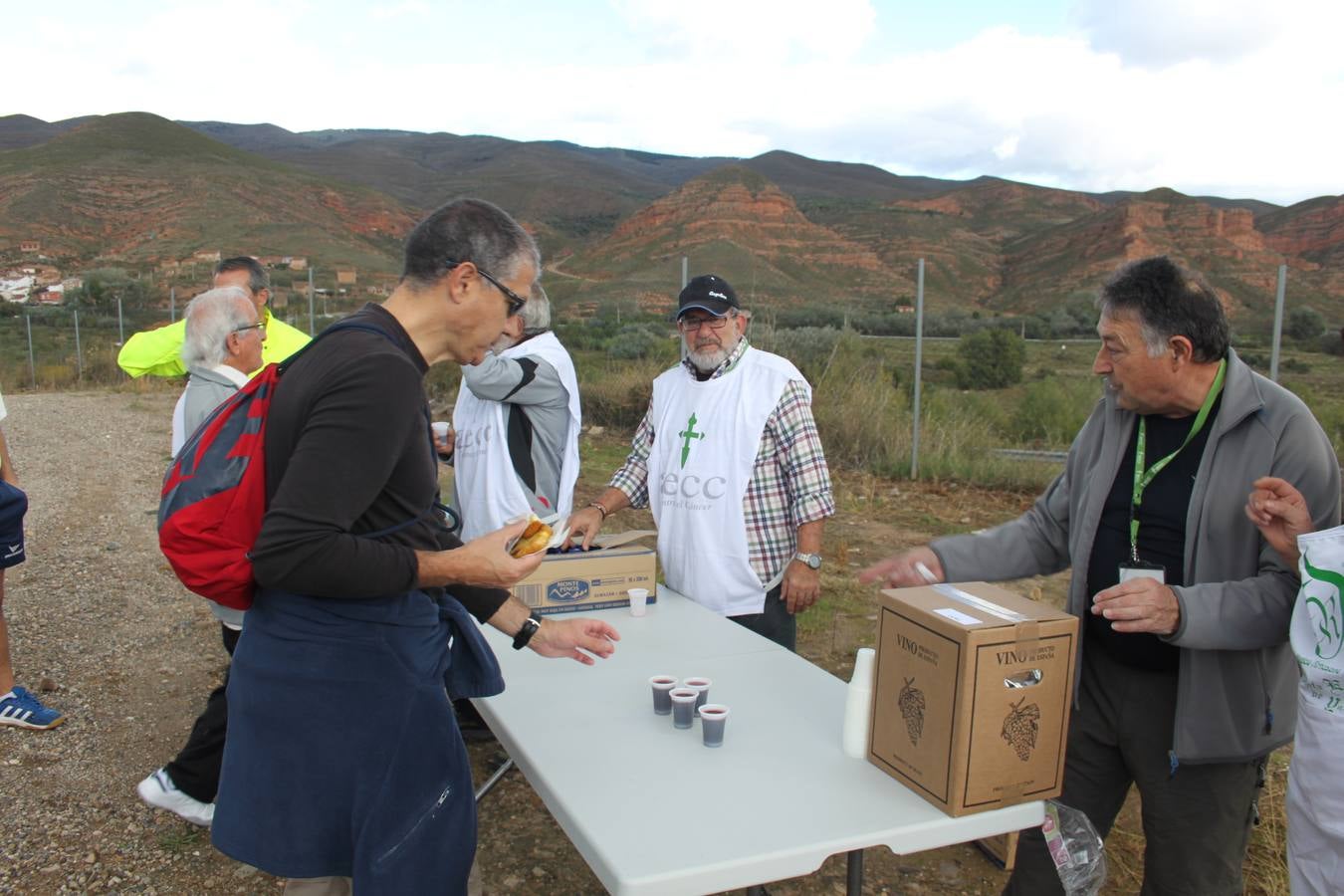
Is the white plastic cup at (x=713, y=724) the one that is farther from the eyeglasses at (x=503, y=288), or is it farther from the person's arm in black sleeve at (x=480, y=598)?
the eyeglasses at (x=503, y=288)

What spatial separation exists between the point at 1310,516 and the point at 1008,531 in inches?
27.1

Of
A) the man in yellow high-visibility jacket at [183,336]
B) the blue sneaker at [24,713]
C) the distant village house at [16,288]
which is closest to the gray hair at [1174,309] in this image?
the man in yellow high-visibility jacket at [183,336]

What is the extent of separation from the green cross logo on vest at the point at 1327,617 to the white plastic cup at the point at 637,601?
179cm

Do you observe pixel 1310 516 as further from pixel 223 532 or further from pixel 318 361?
pixel 223 532

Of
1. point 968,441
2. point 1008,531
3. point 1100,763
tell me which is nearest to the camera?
point 1100,763

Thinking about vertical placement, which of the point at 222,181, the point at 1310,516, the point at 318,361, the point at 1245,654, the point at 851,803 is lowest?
the point at 851,803

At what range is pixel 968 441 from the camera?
358 inches

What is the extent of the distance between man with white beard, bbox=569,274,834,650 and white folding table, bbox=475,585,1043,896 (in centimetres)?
59

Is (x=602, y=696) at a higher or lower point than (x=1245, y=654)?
lower

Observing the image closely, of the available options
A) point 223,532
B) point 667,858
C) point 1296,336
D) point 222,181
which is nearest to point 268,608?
point 223,532

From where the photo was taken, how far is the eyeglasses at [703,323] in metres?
3.12

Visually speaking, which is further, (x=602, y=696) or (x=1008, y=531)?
(x=1008, y=531)

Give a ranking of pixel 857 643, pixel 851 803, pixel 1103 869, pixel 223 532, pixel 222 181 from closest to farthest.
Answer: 1. pixel 223 532
2. pixel 851 803
3. pixel 1103 869
4. pixel 857 643
5. pixel 222 181

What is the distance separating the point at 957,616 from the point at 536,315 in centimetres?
234
